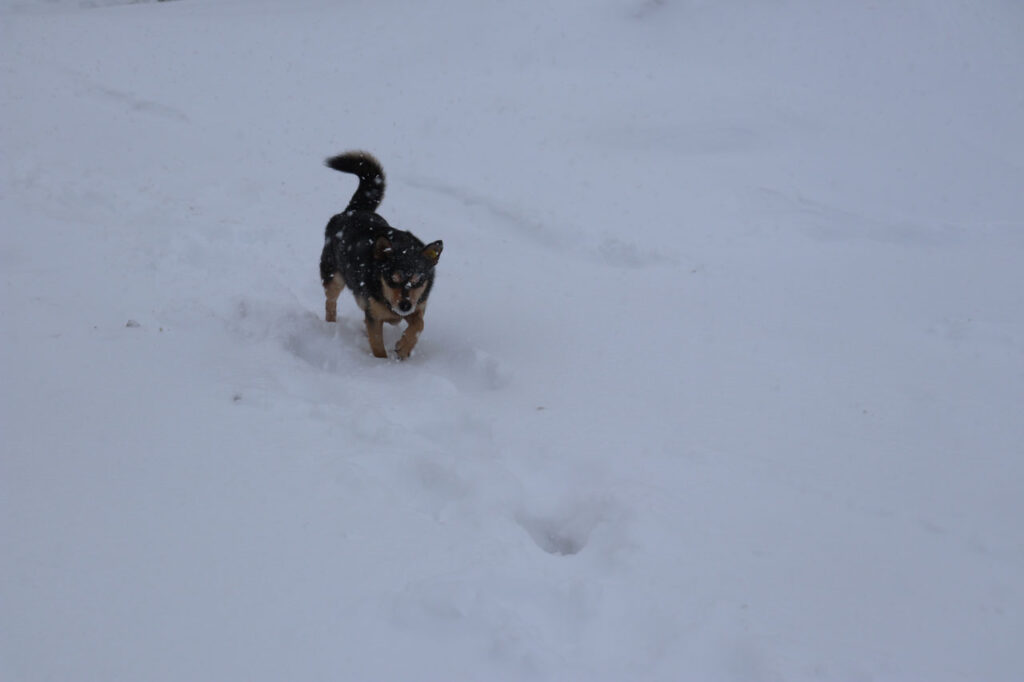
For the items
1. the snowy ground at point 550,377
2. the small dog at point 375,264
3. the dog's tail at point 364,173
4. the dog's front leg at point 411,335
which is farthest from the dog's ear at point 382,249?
the dog's tail at point 364,173

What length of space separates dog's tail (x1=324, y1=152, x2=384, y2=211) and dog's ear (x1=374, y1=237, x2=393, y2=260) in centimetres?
95

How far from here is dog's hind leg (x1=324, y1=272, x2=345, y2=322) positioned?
579cm

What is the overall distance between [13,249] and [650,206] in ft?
19.4

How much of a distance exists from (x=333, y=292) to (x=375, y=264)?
0.92m

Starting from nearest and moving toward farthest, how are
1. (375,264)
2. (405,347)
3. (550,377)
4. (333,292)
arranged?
(550,377) < (375,264) < (405,347) < (333,292)

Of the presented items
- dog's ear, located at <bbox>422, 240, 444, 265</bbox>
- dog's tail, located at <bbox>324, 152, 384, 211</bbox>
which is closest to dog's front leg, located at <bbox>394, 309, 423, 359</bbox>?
dog's ear, located at <bbox>422, 240, 444, 265</bbox>

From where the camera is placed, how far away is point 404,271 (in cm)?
488

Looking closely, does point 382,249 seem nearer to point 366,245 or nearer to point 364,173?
point 366,245

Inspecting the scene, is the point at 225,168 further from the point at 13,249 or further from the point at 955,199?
the point at 955,199

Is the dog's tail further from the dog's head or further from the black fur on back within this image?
the dog's head

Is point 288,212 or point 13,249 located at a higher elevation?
point 13,249

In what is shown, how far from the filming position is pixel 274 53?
12.9 m

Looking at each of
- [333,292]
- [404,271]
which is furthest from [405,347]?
[333,292]

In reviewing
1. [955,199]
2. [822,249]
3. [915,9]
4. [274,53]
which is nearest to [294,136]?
[274,53]
